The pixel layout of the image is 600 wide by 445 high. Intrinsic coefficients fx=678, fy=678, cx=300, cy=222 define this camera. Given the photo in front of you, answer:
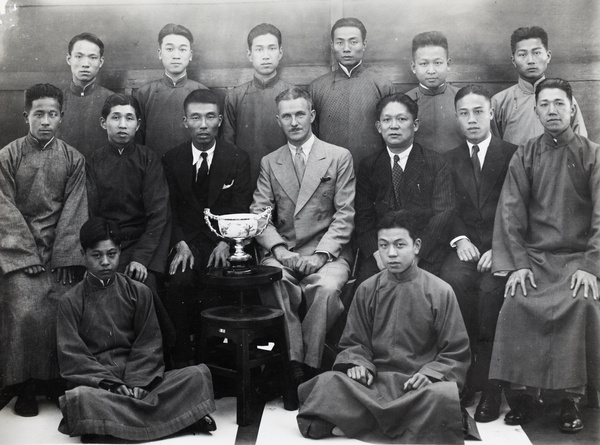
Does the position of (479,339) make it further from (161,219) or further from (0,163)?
(0,163)

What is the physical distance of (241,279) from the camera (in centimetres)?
343

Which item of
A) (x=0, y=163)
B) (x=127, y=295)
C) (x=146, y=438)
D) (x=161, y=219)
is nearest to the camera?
(x=146, y=438)

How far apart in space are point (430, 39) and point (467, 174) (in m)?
0.86

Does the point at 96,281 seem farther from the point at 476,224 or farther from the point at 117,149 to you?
the point at 476,224

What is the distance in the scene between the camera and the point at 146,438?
307 centimetres

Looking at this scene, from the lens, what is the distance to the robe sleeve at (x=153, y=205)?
3910 millimetres

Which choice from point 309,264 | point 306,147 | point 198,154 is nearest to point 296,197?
point 306,147

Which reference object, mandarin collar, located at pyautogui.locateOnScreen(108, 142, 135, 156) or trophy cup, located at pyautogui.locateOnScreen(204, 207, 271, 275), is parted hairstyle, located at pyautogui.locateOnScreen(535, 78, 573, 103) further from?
mandarin collar, located at pyautogui.locateOnScreen(108, 142, 135, 156)

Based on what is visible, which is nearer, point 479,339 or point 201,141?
point 479,339

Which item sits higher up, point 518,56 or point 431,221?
point 518,56

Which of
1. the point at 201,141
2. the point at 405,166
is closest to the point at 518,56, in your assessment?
the point at 405,166

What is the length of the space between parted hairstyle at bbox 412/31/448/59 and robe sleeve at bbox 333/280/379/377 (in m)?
1.63

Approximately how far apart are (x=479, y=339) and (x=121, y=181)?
2.22m

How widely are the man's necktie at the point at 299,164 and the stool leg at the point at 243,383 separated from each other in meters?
1.13
